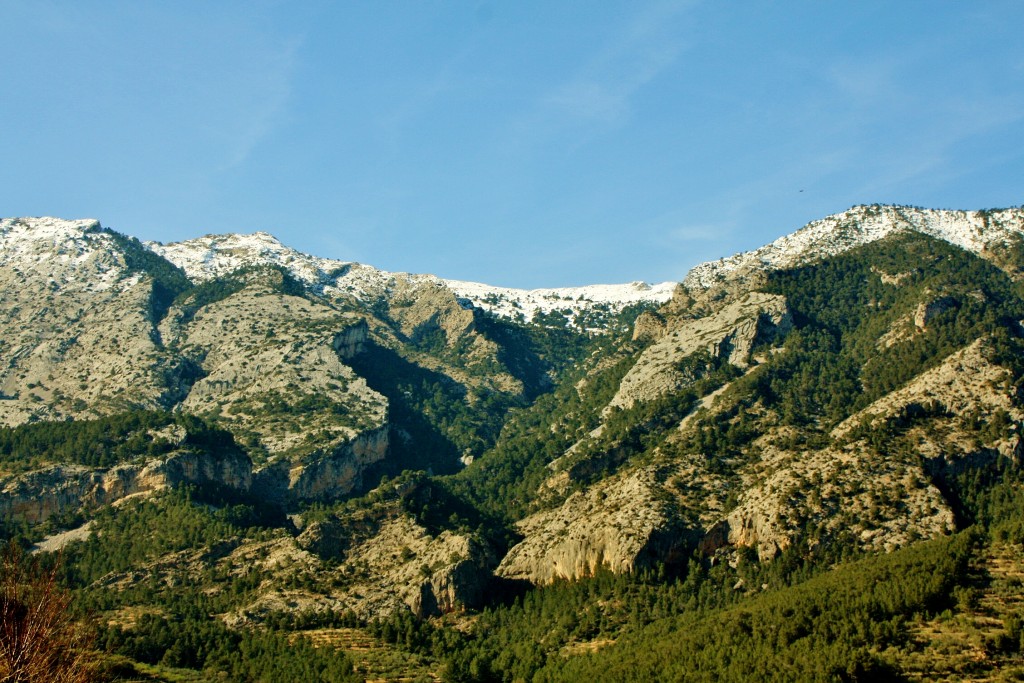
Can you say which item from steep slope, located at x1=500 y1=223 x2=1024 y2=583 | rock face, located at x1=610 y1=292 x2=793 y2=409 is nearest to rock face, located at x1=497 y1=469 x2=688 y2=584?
steep slope, located at x1=500 y1=223 x2=1024 y2=583

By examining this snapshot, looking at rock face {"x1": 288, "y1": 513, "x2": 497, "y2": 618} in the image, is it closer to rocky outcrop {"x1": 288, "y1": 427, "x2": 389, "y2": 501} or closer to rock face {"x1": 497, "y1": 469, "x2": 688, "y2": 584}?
rock face {"x1": 497, "y1": 469, "x2": 688, "y2": 584}

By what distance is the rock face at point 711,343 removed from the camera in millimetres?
178375

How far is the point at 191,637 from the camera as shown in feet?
392

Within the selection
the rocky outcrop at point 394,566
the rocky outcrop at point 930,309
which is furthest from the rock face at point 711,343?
the rocky outcrop at point 394,566

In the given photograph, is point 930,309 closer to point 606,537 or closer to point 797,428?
point 797,428

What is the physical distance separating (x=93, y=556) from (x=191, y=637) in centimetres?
2739

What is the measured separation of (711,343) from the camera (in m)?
183

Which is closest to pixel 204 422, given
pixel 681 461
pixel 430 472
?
pixel 430 472

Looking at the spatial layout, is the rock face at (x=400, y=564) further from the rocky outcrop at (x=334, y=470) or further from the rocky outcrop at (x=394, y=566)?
the rocky outcrop at (x=334, y=470)

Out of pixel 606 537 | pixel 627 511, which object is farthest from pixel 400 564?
pixel 627 511

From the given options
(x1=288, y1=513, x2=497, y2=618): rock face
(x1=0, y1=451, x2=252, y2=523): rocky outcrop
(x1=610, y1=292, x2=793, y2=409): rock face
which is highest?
(x1=610, y1=292, x2=793, y2=409): rock face

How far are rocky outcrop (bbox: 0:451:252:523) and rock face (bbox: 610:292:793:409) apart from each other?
63.7 metres

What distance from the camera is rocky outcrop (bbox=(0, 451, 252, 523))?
150 metres

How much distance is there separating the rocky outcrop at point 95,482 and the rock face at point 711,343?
6372cm
